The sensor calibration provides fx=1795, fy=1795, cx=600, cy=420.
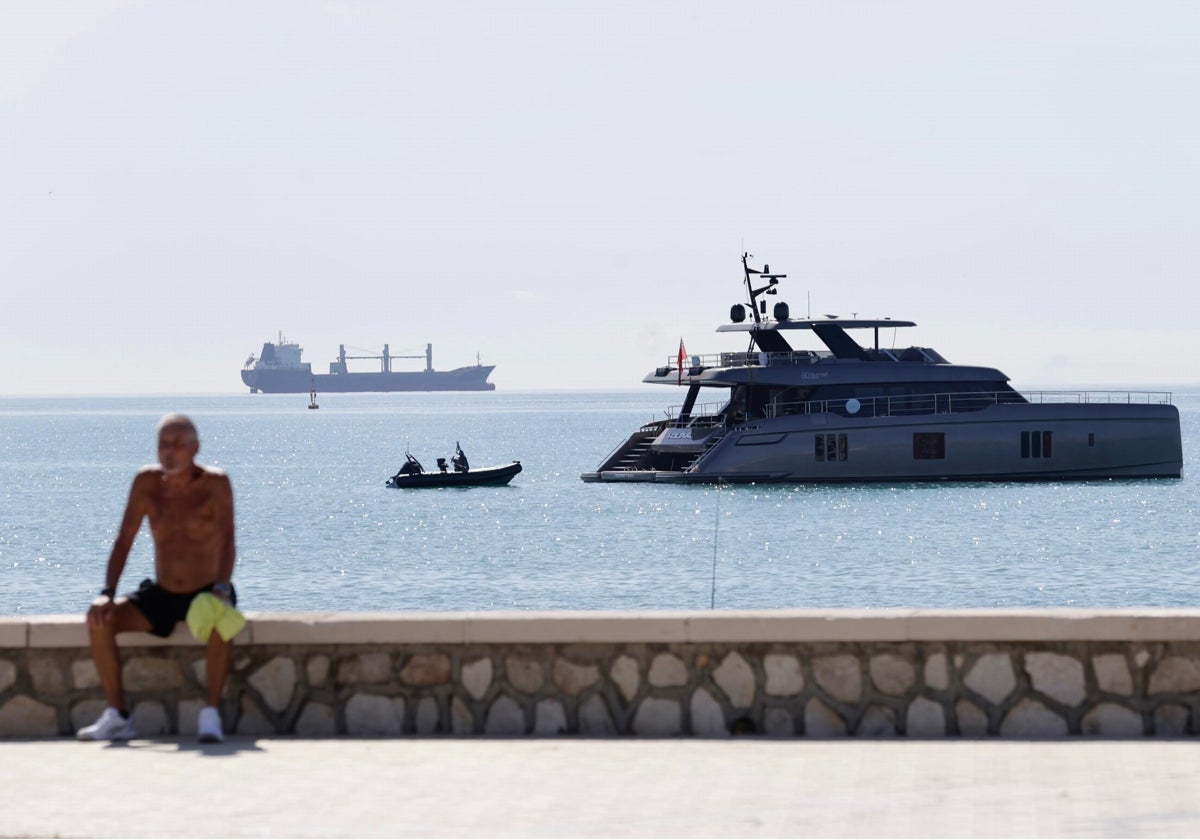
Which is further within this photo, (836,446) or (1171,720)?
(836,446)

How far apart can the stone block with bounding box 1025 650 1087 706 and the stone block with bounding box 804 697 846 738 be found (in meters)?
1.03

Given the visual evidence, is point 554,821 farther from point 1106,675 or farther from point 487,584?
point 487,584

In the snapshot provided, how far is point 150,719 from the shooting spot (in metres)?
9.77

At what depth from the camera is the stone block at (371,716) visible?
31.8 feet

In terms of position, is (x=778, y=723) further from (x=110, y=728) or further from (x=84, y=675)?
(x=84, y=675)

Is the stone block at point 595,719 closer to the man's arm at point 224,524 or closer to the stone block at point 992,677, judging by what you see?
the stone block at point 992,677

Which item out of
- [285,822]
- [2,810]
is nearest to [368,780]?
[285,822]

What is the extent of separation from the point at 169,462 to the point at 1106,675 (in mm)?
5003

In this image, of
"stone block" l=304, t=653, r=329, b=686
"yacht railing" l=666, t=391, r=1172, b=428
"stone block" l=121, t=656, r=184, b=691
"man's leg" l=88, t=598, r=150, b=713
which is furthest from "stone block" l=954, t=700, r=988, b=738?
"yacht railing" l=666, t=391, r=1172, b=428

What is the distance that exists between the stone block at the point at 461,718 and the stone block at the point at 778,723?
1570mm

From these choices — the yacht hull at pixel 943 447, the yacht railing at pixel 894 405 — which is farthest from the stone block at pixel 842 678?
the yacht railing at pixel 894 405

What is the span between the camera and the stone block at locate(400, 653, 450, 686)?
9.67m

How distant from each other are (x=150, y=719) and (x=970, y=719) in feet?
14.4

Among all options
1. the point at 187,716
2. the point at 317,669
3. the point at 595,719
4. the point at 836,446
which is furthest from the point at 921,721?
the point at 836,446
